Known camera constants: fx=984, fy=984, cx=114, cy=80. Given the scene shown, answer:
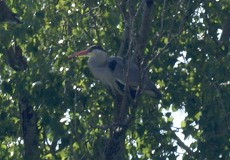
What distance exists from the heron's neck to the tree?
144 millimetres

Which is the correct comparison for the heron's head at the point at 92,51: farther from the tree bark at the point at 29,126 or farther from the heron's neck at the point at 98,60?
the tree bark at the point at 29,126

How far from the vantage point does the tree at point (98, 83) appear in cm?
1231

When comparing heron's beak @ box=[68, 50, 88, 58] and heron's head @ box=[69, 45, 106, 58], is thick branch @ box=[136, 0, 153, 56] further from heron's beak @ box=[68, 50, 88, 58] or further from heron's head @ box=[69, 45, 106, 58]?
heron's head @ box=[69, 45, 106, 58]

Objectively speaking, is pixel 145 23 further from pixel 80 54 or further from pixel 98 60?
pixel 98 60

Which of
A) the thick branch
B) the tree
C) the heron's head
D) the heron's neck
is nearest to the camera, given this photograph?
the thick branch

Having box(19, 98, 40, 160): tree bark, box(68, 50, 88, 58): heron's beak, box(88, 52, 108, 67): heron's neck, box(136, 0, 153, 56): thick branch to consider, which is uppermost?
box(88, 52, 108, 67): heron's neck

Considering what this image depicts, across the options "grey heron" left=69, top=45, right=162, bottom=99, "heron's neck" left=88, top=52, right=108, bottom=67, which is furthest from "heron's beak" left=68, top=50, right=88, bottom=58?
"heron's neck" left=88, top=52, right=108, bottom=67

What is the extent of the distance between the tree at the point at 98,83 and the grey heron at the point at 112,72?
0.13 meters

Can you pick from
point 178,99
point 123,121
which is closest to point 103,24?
point 178,99

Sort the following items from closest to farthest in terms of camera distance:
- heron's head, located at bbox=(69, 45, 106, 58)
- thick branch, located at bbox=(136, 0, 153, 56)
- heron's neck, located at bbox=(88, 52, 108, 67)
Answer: thick branch, located at bbox=(136, 0, 153, 56) < heron's head, located at bbox=(69, 45, 106, 58) < heron's neck, located at bbox=(88, 52, 108, 67)

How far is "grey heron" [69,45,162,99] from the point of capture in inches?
503

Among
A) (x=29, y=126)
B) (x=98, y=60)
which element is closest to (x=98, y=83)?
(x=98, y=60)

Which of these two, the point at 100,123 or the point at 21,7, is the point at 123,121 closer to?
the point at 100,123

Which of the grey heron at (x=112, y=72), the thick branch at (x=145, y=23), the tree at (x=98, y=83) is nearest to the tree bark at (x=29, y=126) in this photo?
the tree at (x=98, y=83)
